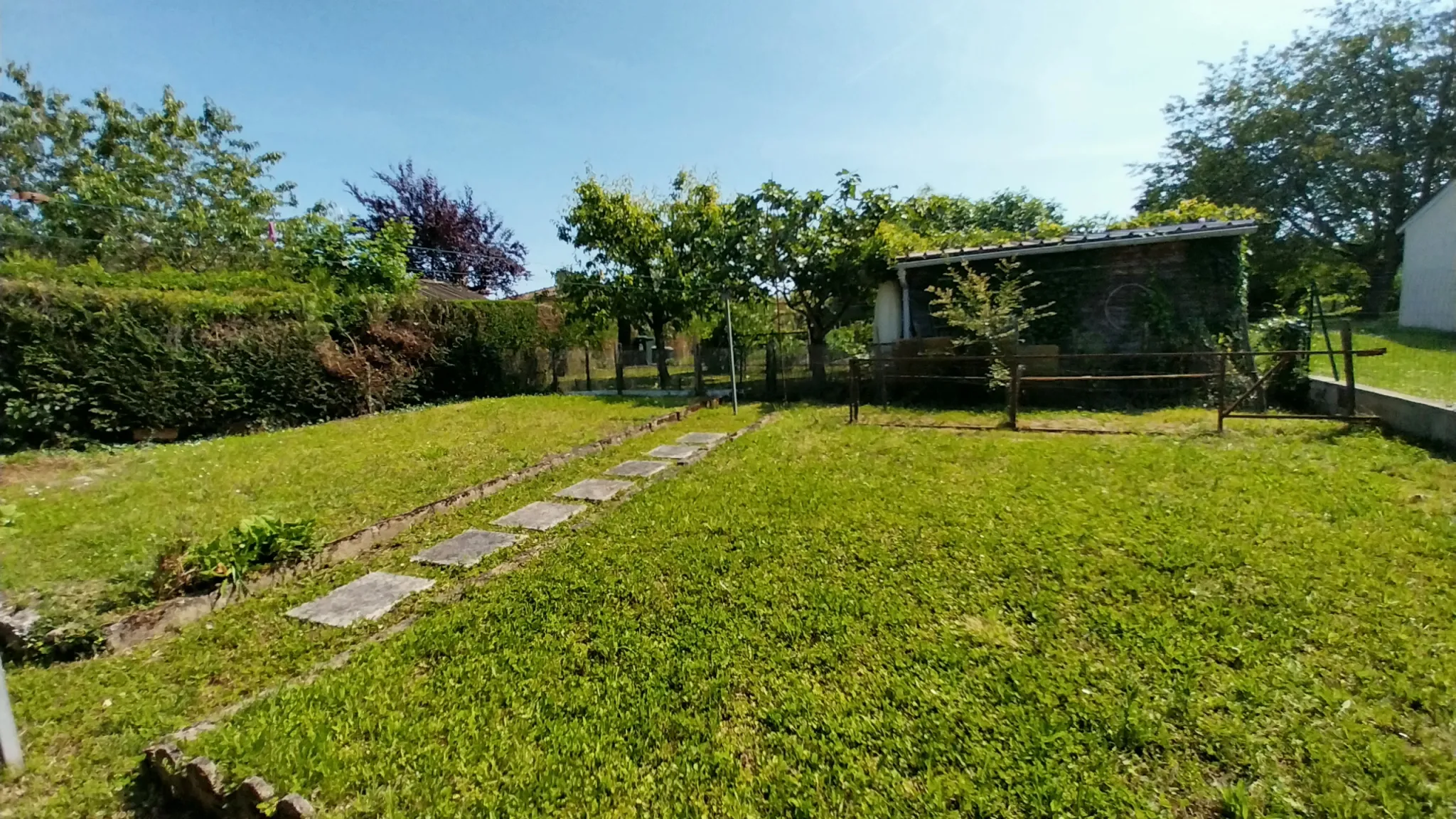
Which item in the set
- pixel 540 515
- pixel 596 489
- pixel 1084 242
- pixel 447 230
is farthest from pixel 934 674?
pixel 447 230

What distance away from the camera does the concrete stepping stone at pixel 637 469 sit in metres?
6.28

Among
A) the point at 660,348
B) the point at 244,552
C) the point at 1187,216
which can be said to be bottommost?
the point at 244,552

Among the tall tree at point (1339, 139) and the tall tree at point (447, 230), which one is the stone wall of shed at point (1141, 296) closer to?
the tall tree at point (1339, 139)

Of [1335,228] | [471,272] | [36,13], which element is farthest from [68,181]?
[1335,228]

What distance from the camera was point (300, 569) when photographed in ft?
13.2

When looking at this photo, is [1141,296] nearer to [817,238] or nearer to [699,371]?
[817,238]

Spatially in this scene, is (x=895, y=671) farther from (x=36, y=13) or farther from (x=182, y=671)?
(x=36, y=13)

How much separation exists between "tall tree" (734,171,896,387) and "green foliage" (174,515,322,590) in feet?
30.6

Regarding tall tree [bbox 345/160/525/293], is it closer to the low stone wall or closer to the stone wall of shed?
the stone wall of shed

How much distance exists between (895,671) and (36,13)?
672cm

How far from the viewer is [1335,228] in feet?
72.2

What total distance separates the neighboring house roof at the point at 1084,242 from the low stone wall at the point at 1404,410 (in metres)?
2.81

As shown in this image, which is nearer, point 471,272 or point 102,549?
point 102,549

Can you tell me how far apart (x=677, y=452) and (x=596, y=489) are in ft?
5.40
